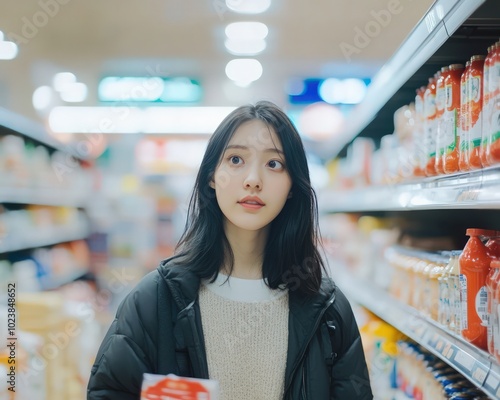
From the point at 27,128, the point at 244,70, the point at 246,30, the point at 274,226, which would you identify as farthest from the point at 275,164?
the point at 244,70

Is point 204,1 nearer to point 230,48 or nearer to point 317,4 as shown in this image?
point 317,4

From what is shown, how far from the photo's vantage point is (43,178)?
507 cm

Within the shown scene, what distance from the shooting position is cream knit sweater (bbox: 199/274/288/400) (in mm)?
1490

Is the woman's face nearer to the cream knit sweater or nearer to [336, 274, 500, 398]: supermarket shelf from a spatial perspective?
the cream knit sweater

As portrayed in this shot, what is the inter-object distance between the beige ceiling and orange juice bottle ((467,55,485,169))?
13.0 feet

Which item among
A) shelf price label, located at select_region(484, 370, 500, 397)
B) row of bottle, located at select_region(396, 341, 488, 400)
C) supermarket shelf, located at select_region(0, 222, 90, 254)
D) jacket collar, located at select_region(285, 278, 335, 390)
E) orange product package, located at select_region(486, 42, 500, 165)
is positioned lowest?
row of bottle, located at select_region(396, 341, 488, 400)

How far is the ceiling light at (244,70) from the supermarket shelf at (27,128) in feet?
9.32

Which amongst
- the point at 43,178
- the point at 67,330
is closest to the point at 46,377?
the point at 67,330

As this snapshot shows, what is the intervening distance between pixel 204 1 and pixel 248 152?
14.1 feet

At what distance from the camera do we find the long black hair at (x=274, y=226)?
5.29 ft

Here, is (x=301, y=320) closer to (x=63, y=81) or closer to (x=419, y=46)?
(x=419, y=46)

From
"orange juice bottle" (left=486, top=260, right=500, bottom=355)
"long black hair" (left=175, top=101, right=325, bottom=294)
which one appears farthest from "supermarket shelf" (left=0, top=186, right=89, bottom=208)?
"orange juice bottle" (left=486, top=260, right=500, bottom=355)

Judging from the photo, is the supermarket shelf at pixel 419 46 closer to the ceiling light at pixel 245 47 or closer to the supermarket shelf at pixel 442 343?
the supermarket shelf at pixel 442 343

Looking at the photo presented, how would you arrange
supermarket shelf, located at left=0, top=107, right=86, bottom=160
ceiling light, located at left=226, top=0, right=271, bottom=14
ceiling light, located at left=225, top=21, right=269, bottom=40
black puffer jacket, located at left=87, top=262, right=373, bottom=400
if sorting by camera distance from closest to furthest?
black puffer jacket, located at left=87, top=262, right=373, bottom=400 → supermarket shelf, located at left=0, top=107, right=86, bottom=160 → ceiling light, located at left=226, top=0, right=271, bottom=14 → ceiling light, located at left=225, top=21, right=269, bottom=40
